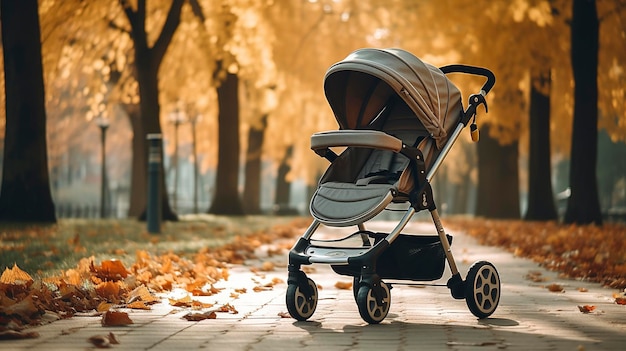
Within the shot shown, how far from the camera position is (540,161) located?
22750mm

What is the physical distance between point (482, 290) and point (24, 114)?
36.0 ft

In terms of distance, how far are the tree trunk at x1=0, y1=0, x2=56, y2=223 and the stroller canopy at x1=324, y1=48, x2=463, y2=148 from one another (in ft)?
31.0

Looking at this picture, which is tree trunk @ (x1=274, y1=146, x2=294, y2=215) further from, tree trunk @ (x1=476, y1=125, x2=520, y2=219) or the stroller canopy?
the stroller canopy

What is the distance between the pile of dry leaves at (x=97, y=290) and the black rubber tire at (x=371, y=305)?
39.6 inches

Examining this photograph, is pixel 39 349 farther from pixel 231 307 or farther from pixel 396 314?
pixel 396 314

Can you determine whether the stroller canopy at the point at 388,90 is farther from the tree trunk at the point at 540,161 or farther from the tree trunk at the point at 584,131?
the tree trunk at the point at 540,161

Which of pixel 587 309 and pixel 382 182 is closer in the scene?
pixel 587 309

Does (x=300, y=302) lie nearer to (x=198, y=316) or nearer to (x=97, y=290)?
(x=198, y=316)

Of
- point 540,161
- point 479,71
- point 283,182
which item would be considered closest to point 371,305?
point 479,71

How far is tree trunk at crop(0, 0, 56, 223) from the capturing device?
51.3ft

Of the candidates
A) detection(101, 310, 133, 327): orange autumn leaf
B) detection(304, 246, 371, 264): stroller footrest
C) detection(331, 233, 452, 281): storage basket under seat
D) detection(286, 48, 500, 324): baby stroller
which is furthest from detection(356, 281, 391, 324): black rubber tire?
detection(101, 310, 133, 327): orange autumn leaf

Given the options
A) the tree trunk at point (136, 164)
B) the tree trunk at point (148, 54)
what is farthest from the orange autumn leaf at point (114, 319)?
the tree trunk at point (136, 164)

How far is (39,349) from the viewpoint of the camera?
5.01 metres

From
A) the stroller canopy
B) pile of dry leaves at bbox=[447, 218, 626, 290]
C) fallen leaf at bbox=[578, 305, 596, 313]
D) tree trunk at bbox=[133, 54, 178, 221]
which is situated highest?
tree trunk at bbox=[133, 54, 178, 221]
